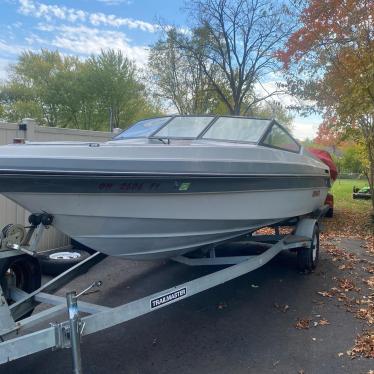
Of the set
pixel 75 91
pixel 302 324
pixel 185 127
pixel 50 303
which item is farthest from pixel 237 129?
pixel 75 91

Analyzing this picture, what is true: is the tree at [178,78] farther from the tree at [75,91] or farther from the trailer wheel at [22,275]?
the trailer wheel at [22,275]

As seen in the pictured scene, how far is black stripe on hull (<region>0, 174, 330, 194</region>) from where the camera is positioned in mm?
2699

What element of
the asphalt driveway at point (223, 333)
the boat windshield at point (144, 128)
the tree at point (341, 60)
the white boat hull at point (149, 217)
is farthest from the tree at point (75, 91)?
the white boat hull at point (149, 217)

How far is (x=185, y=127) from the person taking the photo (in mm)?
4227

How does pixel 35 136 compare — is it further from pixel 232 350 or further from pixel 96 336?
pixel 232 350

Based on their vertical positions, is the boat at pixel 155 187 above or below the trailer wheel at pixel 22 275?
above

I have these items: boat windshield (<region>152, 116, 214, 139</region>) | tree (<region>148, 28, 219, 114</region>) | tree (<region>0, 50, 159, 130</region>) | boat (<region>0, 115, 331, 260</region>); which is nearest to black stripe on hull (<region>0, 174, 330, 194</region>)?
boat (<region>0, 115, 331, 260</region>)

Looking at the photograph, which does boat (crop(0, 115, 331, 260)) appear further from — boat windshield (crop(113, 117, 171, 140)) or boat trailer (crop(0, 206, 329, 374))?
boat trailer (crop(0, 206, 329, 374))

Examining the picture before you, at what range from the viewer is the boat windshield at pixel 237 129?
4074 millimetres

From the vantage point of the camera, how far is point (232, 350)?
124 inches

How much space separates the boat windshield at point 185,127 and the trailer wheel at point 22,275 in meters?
1.68

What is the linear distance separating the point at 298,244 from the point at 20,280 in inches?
117

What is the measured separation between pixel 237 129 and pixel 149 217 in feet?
5.37

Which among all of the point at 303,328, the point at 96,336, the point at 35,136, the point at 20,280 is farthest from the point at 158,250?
the point at 35,136
